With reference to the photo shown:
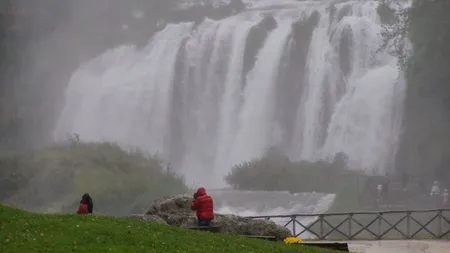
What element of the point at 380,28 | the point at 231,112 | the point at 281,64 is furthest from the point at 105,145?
the point at 380,28

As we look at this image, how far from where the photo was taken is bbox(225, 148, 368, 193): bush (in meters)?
33.5

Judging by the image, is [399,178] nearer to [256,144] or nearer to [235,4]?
[256,144]

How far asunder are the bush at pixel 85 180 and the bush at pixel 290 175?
3345 millimetres

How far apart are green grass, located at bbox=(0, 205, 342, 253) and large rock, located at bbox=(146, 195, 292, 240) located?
428 cm

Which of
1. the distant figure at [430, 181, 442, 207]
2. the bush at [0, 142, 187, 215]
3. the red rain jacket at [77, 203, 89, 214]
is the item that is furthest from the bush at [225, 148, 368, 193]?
the red rain jacket at [77, 203, 89, 214]

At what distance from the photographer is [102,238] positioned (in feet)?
36.1

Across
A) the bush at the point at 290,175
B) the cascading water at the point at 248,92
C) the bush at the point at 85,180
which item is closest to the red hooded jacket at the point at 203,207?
the bush at the point at 85,180

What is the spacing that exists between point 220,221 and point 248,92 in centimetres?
2416

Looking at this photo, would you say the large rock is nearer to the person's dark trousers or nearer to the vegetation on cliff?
the person's dark trousers

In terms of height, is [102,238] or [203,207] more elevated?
[203,207]

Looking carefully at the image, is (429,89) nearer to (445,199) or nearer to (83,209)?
(445,199)

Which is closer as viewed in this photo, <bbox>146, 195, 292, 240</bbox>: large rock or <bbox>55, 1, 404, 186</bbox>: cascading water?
<bbox>146, 195, 292, 240</bbox>: large rock

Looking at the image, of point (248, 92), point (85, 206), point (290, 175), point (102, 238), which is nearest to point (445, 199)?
point (290, 175)

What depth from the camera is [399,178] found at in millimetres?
31375
